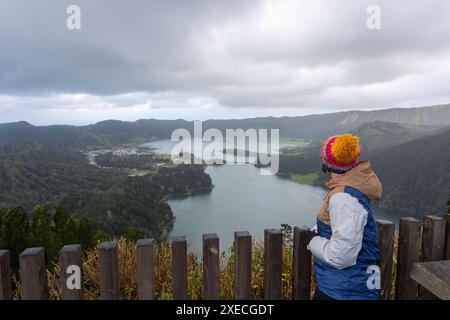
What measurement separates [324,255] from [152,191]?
218 ft

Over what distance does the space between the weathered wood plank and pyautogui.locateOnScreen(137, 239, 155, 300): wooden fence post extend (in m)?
1.25

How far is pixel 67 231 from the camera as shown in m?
18.8

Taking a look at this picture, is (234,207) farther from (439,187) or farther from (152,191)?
(439,187)

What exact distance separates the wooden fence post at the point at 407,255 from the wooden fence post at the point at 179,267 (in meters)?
1.25

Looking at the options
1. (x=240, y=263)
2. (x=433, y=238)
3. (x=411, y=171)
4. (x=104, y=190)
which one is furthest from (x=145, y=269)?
(x=411, y=171)

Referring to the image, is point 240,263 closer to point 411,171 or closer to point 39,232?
point 39,232

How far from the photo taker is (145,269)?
1.65m

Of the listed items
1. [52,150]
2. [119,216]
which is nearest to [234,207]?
[119,216]

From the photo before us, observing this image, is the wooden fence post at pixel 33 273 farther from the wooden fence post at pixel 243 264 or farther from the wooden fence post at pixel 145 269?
the wooden fence post at pixel 243 264

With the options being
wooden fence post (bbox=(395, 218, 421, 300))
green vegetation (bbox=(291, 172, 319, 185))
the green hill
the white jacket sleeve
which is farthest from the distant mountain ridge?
the white jacket sleeve

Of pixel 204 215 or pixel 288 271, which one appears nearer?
pixel 288 271

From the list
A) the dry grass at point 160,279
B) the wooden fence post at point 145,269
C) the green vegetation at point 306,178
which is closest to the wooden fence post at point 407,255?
the dry grass at point 160,279

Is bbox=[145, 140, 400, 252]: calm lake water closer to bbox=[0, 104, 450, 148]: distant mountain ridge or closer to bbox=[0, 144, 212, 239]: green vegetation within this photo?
bbox=[0, 144, 212, 239]: green vegetation
